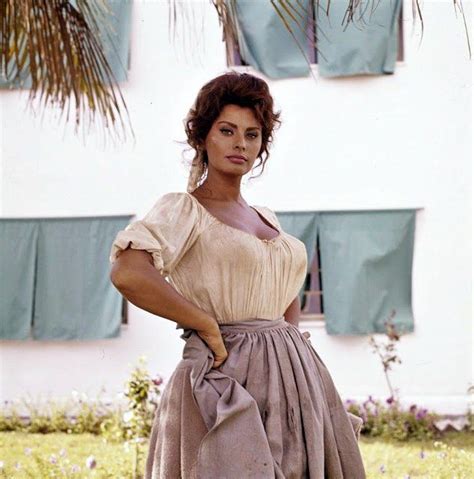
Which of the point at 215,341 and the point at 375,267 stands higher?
the point at 215,341

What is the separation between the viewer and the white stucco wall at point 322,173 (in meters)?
7.94

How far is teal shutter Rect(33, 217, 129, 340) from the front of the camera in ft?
26.6

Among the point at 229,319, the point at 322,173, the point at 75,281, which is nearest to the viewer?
the point at 229,319

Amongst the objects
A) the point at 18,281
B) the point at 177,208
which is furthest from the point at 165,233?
the point at 18,281

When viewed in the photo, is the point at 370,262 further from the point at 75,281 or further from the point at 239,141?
the point at 239,141

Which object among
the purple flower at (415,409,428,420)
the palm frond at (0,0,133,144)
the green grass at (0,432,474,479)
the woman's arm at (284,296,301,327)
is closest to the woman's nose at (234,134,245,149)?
the palm frond at (0,0,133,144)

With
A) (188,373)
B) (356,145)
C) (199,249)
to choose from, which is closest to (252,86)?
(199,249)

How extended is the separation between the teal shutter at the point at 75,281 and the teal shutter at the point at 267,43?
191cm

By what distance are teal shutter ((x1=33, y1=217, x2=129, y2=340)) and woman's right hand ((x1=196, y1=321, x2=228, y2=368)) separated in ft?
19.1

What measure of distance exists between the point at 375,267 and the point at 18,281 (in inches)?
130

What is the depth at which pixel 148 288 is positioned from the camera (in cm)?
219

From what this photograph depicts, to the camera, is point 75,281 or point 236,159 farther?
point 75,281

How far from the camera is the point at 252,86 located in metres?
2.46

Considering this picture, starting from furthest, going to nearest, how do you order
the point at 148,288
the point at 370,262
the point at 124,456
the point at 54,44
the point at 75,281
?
the point at 75,281 < the point at 370,262 < the point at 124,456 < the point at 54,44 < the point at 148,288
